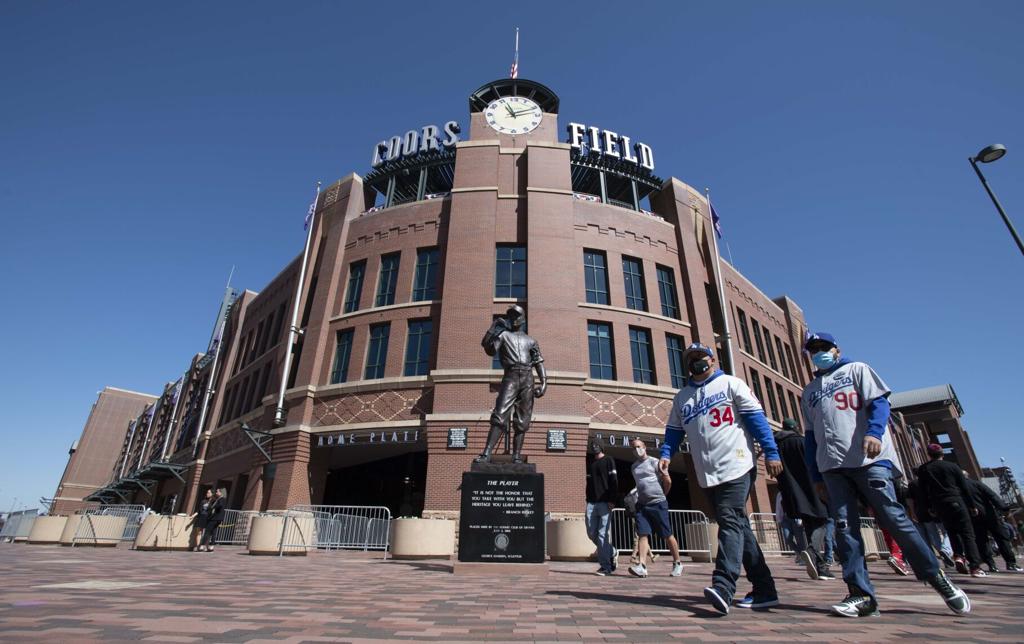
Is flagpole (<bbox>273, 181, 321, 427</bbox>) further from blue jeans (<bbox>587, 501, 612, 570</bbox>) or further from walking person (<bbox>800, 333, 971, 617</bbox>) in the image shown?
walking person (<bbox>800, 333, 971, 617</bbox>)

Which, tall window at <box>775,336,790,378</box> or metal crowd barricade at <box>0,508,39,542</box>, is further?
tall window at <box>775,336,790,378</box>

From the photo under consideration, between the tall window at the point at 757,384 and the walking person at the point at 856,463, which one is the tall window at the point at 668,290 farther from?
the walking person at the point at 856,463

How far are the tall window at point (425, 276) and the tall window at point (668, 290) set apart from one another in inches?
389

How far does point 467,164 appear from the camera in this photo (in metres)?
22.4

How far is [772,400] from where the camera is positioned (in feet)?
88.9

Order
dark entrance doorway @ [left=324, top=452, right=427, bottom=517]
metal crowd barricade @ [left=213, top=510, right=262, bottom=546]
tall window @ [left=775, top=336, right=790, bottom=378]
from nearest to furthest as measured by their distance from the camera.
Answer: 1. metal crowd barricade @ [left=213, top=510, right=262, bottom=546]
2. dark entrance doorway @ [left=324, top=452, right=427, bottom=517]
3. tall window @ [left=775, top=336, right=790, bottom=378]

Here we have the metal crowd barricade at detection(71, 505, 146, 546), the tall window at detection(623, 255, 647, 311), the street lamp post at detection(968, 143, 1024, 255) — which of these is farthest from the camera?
the tall window at detection(623, 255, 647, 311)

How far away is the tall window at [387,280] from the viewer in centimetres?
2159

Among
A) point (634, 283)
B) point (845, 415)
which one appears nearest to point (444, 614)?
point (845, 415)

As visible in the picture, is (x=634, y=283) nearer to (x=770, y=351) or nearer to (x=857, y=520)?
(x=770, y=351)

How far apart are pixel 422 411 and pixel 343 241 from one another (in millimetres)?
9852

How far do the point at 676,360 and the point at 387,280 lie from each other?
42.5ft

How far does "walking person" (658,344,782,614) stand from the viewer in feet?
11.7

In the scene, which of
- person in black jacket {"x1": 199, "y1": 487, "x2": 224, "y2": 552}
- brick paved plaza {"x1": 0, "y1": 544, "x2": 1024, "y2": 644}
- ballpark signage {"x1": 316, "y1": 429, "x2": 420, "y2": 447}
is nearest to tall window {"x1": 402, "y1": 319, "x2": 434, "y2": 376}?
ballpark signage {"x1": 316, "y1": 429, "x2": 420, "y2": 447}
